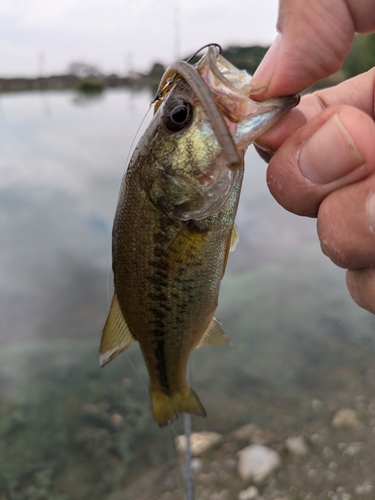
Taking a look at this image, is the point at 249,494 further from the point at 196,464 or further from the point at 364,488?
the point at 364,488

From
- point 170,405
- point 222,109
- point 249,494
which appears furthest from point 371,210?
point 249,494

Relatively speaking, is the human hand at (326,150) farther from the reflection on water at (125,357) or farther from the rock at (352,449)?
the rock at (352,449)

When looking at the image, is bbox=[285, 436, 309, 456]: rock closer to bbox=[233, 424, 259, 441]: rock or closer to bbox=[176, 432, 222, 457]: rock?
bbox=[233, 424, 259, 441]: rock

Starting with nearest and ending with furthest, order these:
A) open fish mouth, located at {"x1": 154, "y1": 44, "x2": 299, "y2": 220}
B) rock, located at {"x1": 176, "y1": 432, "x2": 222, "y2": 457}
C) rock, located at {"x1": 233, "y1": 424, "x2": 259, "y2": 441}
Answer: open fish mouth, located at {"x1": 154, "y1": 44, "x2": 299, "y2": 220} → rock, located at {"x1": 176, "y1": 432, "x2": 222, "y2": 457} → rock, located at {"x1": 233, "y1": 424, "x2": 259, "y2": 441}

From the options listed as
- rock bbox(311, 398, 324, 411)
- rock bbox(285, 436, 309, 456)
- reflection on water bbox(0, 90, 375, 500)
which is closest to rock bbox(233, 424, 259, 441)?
reflection on water bbox(0, 90, 375, 500)

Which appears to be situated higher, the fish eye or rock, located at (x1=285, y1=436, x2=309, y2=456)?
the fish eye

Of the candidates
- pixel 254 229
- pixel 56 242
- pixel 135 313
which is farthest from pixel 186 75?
pixel 56 242

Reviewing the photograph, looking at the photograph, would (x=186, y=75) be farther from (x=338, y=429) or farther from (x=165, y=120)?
(x=338, y=429)

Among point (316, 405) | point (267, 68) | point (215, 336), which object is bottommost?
point (316, 405)

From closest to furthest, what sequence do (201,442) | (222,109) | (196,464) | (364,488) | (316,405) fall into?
(222,109), (364,488), (196,464), (201,442), (316,405)
